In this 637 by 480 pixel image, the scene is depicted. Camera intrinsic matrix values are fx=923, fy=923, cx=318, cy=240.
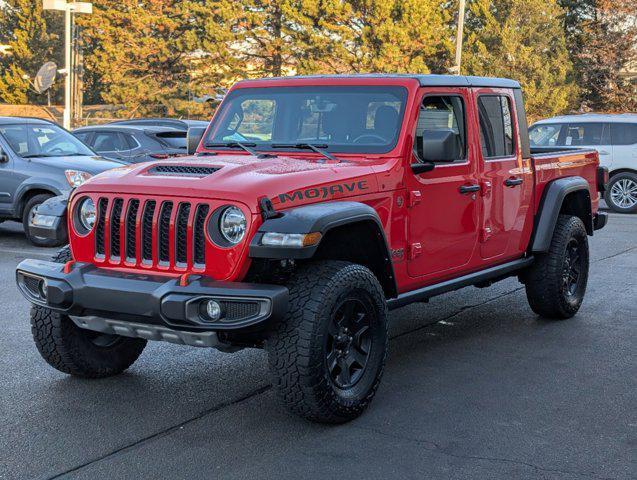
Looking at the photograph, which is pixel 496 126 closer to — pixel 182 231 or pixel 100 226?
pixel 182 231

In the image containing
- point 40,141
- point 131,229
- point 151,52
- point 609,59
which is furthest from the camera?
point 609,59

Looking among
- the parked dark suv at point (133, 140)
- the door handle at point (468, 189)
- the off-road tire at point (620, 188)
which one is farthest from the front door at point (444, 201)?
the off-road tire at point (620, 188)

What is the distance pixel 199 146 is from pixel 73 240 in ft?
4.81

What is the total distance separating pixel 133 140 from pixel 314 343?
37.9 ft

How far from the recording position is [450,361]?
20.6 feet

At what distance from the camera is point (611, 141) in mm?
17547

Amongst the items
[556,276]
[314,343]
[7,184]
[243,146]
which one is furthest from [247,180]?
[7,184]

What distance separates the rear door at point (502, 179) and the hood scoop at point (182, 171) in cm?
216

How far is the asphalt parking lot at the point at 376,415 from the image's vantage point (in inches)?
173

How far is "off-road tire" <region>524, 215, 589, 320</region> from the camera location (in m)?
7.32

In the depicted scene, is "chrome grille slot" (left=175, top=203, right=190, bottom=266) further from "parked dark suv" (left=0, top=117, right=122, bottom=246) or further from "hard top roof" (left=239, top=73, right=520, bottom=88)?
"parked dark suv" (left=0, top=117, right=122, bottom=246)

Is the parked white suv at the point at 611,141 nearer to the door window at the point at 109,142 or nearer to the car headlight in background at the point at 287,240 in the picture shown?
the door window at the point at 109,142

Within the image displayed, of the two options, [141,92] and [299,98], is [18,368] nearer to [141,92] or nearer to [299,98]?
[299,98]

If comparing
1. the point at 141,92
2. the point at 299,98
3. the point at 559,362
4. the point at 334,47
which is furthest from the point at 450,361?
the point at 141,92
